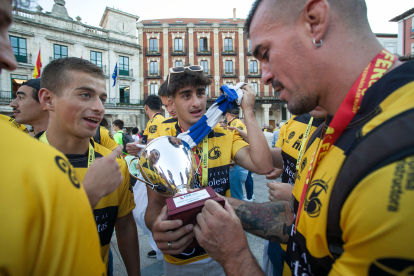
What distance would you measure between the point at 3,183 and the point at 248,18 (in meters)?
1.52

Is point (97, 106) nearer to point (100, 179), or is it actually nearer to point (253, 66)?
point (100, 179)

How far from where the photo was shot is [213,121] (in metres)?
2.05

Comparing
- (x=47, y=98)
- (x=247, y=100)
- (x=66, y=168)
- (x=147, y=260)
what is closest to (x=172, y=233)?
(x=66, y=168)

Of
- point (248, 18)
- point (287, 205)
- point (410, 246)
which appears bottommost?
point (287, 205)

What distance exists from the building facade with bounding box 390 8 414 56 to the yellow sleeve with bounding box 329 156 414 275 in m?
25.6

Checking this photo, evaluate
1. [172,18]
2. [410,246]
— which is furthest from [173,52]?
[410,246]

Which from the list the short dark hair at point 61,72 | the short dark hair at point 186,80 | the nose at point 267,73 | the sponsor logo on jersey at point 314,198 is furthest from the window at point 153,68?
the sponsor logo on jersey at point 314,198

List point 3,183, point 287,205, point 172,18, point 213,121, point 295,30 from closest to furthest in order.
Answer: point 3,183 < point 295,30 < point 287,205 < point 213,121 < point 172,18

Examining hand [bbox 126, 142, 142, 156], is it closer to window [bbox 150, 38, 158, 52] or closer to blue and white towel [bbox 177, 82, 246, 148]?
blue and white towel [bbox 177, 82, 246, 148]

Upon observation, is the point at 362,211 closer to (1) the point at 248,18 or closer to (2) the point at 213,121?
(1) the point at 248,18

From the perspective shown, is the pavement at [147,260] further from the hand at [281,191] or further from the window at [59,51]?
the window at [59,51]

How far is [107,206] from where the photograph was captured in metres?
1.61

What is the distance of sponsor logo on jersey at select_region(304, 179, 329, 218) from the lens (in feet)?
2.76

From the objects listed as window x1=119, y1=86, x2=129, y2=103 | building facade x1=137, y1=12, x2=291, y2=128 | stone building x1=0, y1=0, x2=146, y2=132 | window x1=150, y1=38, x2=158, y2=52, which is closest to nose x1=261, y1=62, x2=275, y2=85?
stone building x1=0, y1=0, x2=146, y2=132
